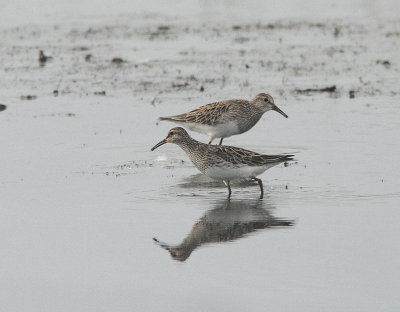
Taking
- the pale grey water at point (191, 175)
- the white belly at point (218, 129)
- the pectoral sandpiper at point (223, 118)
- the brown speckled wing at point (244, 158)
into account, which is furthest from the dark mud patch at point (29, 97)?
the brown speckled wing at point (244, 158)

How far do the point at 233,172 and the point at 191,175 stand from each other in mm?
1792

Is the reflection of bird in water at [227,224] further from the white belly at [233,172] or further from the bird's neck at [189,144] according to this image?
the bird's neck at [189,144]

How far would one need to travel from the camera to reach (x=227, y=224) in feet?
39.8

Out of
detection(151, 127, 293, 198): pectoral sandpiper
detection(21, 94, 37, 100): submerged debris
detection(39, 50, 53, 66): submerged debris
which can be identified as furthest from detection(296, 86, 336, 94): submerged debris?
detection(151, 127, 293, 198): pectoral sandpiper

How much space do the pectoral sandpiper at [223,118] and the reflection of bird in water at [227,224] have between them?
4.12m

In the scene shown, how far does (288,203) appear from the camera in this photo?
43.3 ft

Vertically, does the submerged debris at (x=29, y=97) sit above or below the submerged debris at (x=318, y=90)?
above

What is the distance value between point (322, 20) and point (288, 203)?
20.3 m

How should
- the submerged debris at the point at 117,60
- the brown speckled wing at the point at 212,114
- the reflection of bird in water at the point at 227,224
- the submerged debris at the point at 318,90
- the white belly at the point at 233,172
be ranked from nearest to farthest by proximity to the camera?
the reflection of bird in water at the point at 227,224 → the white belly at the point at 233,172 → the brown speckled wing at the point at 212,114 → the submerged debris at the point at 318,90 → the submerged debris at the point at 117,60

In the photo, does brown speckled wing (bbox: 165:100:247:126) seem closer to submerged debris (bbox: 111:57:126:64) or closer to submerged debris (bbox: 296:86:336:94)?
submerged debris (bbox: 296:86:336:94)

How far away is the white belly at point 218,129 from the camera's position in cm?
1745

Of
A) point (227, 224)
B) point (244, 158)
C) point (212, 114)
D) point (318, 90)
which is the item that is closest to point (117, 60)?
point (318, 90)

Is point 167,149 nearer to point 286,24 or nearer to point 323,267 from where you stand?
point 323,267

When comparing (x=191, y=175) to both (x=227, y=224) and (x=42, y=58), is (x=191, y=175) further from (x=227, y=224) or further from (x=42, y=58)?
(x=42, y=58)
